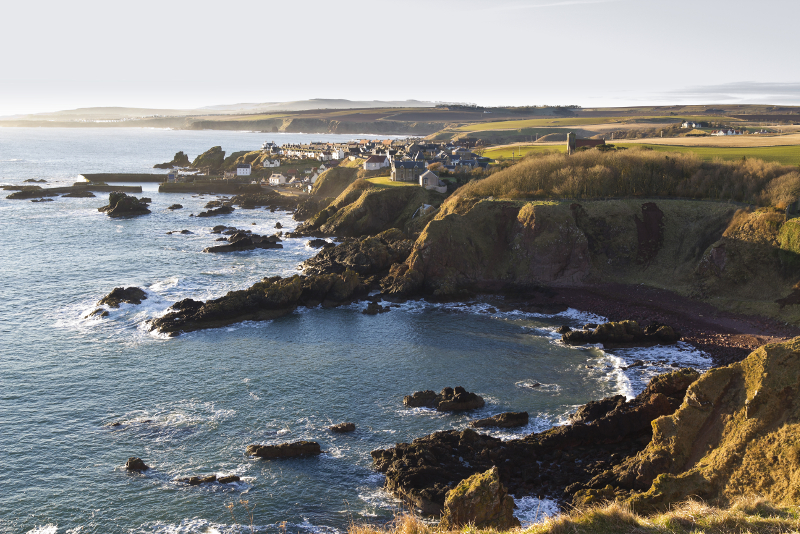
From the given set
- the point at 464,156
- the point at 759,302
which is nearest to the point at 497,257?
the point at 759,302

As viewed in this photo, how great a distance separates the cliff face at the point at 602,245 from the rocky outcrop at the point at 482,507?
29.5 metres

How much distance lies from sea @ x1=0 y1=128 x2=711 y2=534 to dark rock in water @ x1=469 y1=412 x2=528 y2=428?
1.47 ft

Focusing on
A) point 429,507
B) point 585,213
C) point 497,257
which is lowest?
point 429,507

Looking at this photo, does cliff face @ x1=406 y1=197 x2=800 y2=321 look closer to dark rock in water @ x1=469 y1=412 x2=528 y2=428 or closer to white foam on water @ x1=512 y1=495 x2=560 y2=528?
dark rock in water @ x1=469 y1=412 x2=528 y2=428

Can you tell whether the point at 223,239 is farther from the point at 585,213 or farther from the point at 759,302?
the point at 759,302

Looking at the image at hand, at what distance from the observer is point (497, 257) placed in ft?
176

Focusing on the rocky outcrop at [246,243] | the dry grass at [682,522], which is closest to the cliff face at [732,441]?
the dry grass at [682,522]

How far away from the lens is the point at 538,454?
2591cm

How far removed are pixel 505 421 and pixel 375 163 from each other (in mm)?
77339

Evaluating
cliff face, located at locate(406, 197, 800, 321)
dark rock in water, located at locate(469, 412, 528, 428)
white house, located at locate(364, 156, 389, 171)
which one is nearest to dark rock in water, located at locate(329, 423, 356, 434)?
dark rock in water, located at locate(469, 412, 528, 428)

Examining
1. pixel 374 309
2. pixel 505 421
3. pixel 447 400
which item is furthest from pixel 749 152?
pixel 447 400

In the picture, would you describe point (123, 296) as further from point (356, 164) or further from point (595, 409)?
point (356, 164)

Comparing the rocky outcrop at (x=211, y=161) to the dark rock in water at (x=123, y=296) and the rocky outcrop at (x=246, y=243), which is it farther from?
the dark rock in water at (x=123, y=296)

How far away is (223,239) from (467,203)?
1173 inches
